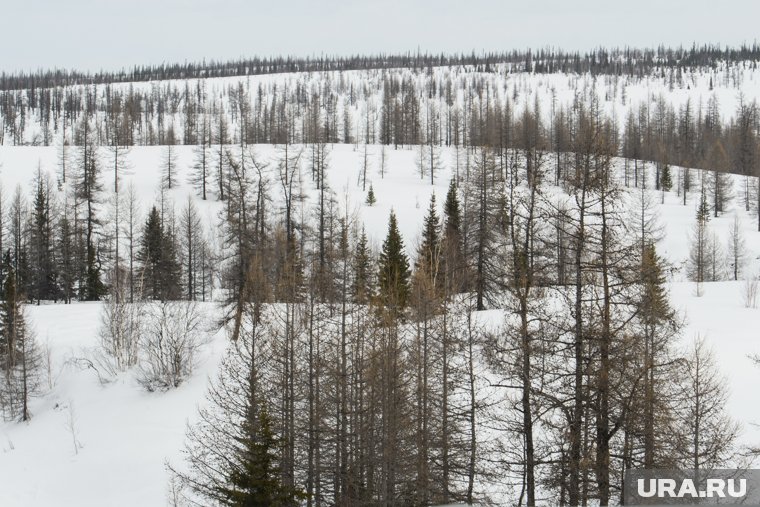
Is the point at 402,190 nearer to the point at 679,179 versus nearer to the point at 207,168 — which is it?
the point at 207,168

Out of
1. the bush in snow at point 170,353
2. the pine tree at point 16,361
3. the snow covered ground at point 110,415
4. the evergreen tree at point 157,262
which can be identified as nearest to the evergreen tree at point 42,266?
the evergreen tree at point 157,262

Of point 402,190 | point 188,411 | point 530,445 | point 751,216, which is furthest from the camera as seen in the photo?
point 402,190


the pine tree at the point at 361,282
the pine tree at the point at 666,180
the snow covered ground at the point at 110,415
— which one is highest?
the pine tree at the point at 666,180

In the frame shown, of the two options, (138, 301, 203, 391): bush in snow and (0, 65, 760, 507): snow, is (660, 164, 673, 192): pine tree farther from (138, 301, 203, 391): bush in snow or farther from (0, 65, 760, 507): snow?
(138, 301, 203, 391): bush in snow


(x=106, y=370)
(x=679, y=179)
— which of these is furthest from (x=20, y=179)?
(x=679, y=179)

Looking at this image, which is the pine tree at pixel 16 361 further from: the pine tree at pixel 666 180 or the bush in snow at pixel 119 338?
the pine tree at pixel 666 180

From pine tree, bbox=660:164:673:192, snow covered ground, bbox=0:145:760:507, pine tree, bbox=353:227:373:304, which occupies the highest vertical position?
pine tree, bbox=660:164:673:192

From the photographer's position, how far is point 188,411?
30.1m

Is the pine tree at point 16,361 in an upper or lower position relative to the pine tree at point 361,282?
lower

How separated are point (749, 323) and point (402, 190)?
52672 millimetres

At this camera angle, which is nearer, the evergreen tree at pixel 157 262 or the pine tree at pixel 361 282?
the pine tree at pixel 361 282

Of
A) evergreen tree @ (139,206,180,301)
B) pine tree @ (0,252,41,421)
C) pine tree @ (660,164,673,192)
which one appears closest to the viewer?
pine tree @ (0,252,41,421)

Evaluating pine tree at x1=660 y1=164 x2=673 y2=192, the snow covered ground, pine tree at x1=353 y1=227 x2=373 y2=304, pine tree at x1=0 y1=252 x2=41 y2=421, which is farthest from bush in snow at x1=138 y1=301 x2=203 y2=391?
pine tree at x1=660 y1=164 x2=673 y2=192

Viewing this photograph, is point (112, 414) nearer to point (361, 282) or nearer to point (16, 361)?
point (16, 361)
